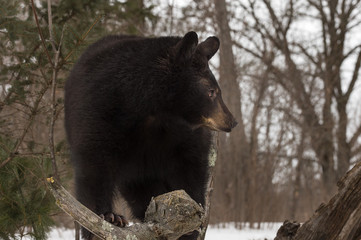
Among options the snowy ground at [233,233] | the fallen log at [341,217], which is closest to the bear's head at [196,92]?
the fallen log at [341,217]

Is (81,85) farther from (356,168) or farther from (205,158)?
(356,168)

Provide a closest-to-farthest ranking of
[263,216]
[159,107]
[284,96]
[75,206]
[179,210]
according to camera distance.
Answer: [75,206]
[179,210]
[159,107]
[263,216]
[284,96]

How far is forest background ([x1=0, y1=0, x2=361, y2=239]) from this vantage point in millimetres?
4355

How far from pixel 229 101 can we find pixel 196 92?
578cm

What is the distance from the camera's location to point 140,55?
3520mm

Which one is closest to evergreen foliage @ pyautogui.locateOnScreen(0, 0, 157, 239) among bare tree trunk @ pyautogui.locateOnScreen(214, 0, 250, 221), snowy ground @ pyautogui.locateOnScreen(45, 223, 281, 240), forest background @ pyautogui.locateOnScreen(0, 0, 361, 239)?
forest background @ pyautogui.locateOnScreen(0, 0, 361, 239)

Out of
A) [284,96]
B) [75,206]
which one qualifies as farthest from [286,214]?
[75,206]

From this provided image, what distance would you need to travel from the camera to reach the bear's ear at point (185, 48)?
11.3ft

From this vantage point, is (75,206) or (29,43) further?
(29,43)

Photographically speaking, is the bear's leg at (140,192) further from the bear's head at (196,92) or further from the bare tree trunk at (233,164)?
the bare tree trunk at (233,164)

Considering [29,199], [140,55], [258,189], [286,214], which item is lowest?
[286,214]

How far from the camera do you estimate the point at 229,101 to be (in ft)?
30.2

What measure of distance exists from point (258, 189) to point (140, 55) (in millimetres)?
6910

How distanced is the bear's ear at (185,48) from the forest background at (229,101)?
732 millimetres
